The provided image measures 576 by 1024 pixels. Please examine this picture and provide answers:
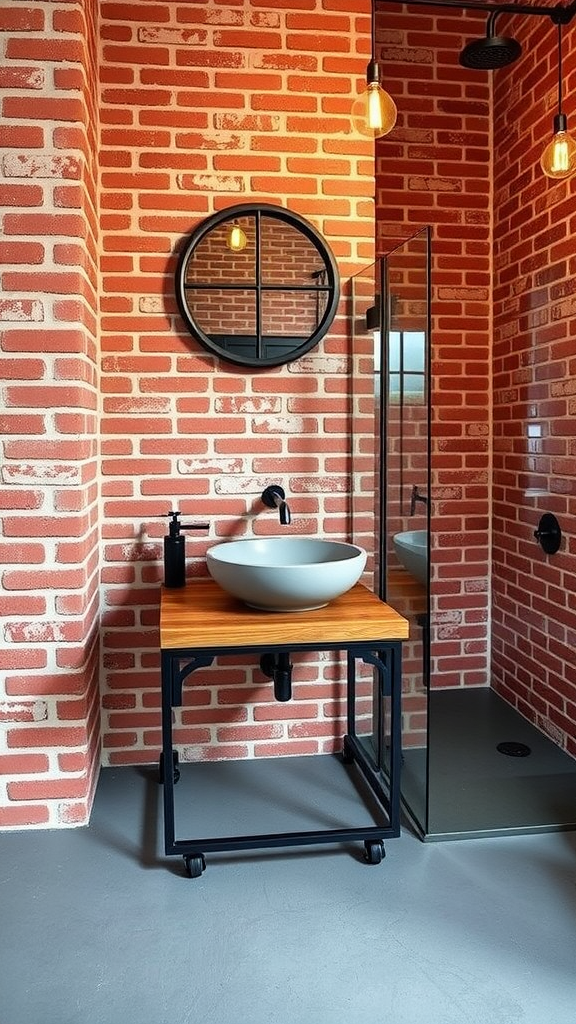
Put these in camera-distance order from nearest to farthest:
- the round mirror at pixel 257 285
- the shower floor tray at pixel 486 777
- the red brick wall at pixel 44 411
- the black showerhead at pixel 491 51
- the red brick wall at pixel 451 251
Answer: the red brick wall at pixel 44 411, the shower floor tray at pixel 486 777, the black showerhead at pixel 491 51, the round mirror at pixel 257 285, the red brick wall at pixel 451 251

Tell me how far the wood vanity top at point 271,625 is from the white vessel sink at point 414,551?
5.1 inches

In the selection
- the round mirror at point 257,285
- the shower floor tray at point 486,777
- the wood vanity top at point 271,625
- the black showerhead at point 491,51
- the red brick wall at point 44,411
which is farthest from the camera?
the round mirror at point 257,285

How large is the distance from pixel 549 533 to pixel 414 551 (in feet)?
2.59

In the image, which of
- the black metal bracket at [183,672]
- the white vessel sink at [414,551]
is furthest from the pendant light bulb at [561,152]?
the black metal bracket at [183,672]

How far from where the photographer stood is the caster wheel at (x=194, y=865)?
1870 millimetres

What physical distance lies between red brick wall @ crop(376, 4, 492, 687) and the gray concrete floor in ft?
3.98

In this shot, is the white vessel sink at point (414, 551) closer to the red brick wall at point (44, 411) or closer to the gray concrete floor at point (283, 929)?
the gray concrete floor at point (283, 929)

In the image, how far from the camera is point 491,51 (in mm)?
2264

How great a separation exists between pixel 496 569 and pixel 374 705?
100 cm

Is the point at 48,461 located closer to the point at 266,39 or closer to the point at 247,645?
the point at 247,645

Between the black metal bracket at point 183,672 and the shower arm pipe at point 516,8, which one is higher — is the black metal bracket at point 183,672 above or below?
below

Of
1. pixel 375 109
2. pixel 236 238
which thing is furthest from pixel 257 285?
pixel 375 109

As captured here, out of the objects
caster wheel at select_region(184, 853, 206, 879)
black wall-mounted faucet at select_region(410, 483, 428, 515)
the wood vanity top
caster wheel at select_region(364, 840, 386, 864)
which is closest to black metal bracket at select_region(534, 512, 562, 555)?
black wall-mounted faucet at select_region(410, 483, 428, 515)

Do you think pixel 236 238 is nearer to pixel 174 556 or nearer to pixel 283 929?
pixel 174 556
